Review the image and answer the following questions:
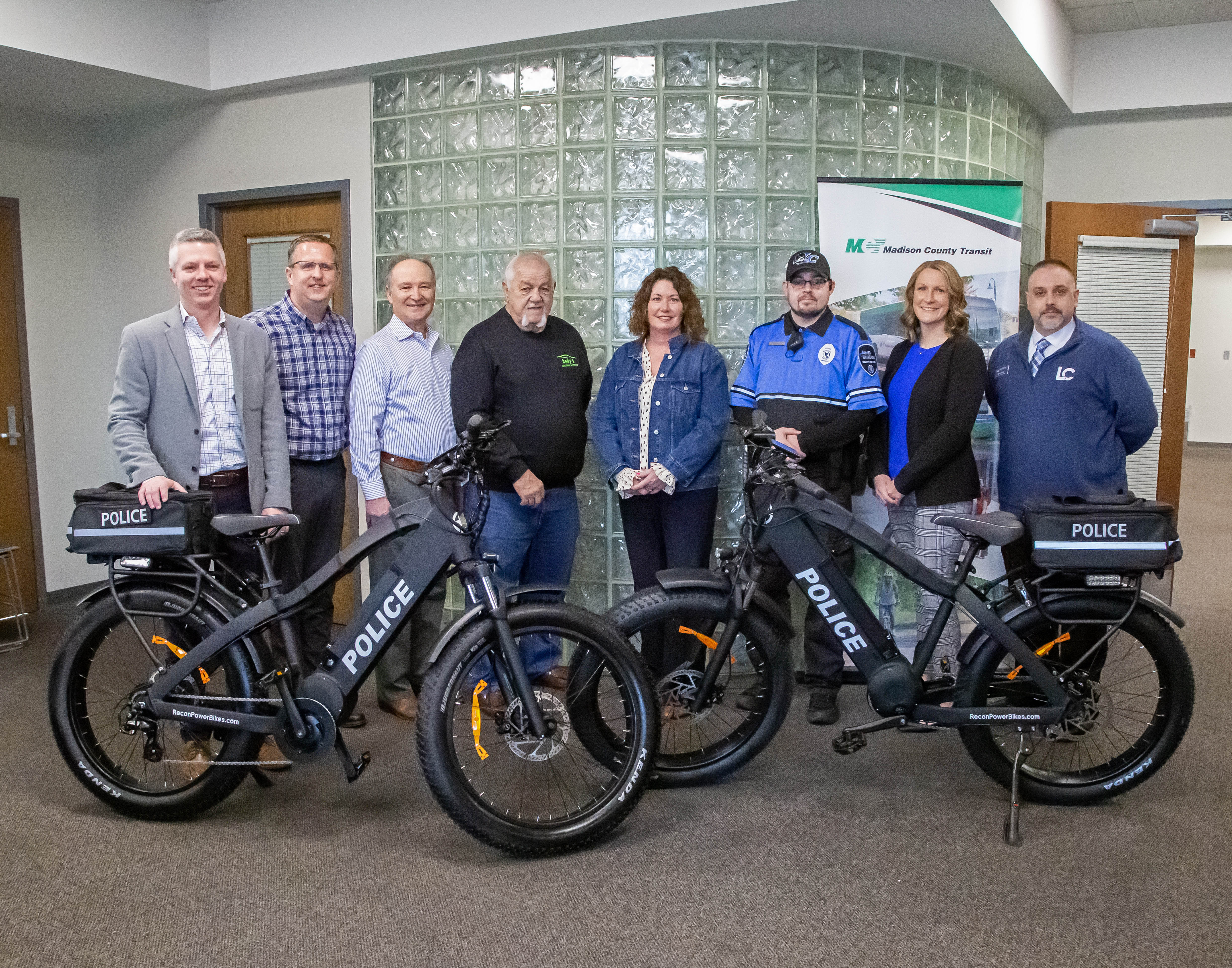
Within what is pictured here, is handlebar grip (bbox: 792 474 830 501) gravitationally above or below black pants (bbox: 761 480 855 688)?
above

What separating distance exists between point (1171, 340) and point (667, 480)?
3.04 meters

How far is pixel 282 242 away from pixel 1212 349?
12647 mm

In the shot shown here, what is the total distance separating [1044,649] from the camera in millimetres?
2699

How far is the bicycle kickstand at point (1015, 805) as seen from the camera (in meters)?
2.52

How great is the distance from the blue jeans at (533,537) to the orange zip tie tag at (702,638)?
54 centimetres

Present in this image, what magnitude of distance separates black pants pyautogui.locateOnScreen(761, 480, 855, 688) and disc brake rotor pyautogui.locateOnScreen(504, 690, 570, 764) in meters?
1.01

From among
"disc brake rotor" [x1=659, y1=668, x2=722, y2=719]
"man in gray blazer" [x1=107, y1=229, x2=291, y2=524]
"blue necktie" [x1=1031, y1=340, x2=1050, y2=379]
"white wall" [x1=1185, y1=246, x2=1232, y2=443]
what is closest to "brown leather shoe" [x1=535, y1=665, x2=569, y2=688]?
A: "disc brake rotor" [x1=659, y1=668, x2=722, y2=719]

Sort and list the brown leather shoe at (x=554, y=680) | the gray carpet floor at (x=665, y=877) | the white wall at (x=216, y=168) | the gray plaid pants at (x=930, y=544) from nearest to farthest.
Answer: the gray carpet floor at (x=665, y=877) → the brown leather shoe at (x=554, y=680) → the gray plaid pants at (x=930, y=544) → the white wall at (x=216, y=168)

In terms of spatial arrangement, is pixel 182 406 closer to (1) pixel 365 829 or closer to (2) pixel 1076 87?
(1) pixel 365 829

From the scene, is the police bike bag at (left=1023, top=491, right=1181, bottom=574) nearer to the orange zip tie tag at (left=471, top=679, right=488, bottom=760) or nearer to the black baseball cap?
the black baseball cap

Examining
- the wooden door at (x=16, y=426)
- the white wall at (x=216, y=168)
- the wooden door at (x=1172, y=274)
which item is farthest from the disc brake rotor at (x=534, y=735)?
the wooden door at (x=1172, y=274)

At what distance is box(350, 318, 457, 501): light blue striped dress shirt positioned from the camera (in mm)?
3223

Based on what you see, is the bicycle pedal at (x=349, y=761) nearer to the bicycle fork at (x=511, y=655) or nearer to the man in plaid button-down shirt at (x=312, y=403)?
the bicycle fork at (x=511, y=655)

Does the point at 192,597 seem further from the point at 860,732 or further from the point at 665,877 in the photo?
the point at 860,732
